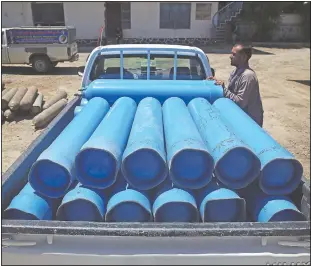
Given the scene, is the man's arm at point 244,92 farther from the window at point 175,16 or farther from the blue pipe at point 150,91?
the window at point 175,16

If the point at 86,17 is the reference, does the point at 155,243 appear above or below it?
below

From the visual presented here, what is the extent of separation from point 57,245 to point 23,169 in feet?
3.30

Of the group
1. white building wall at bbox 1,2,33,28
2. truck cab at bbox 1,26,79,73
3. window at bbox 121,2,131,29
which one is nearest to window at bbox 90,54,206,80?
truck cab at bbox 1,26,79,73

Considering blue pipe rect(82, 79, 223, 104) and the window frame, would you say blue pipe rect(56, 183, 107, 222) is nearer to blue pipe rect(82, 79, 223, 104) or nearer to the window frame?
blue pipe rect(82, 79, 223, 104)

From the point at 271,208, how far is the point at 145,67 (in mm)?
3202

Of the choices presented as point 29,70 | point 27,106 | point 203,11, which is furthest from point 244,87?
point 203,11

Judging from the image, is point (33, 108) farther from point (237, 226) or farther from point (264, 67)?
point (264, 67)

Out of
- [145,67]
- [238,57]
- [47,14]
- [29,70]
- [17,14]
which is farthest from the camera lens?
[47,14]

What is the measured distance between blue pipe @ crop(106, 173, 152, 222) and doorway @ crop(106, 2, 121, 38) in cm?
2630

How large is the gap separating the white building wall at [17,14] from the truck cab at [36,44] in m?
10.9

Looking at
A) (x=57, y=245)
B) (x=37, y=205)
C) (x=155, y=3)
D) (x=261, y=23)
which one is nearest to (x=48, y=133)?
(x=37, y=205)

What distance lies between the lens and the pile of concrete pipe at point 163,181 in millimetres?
2256

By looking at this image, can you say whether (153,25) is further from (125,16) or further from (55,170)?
(55,170)

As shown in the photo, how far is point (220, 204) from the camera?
2.29 m
